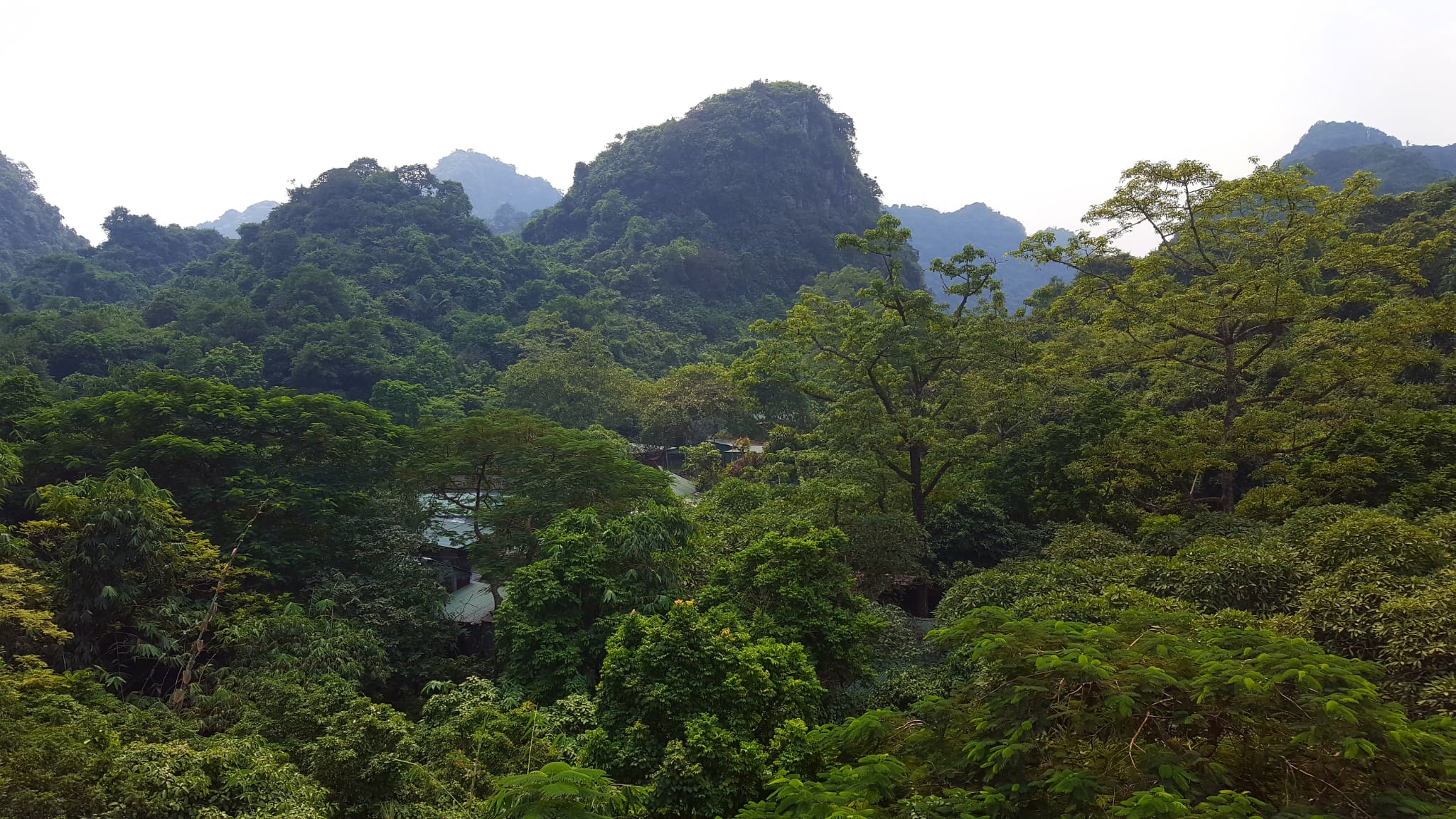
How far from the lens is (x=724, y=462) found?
2902 centimetres

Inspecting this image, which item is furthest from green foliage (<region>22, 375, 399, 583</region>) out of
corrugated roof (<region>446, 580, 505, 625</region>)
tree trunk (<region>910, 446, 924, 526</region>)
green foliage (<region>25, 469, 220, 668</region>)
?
tree trunk (<region>910, 446, 924, 526</region>)

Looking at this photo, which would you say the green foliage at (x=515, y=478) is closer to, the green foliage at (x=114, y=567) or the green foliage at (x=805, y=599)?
the green foliage at (x=805, y=599)

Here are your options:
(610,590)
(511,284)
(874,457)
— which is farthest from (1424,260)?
(511,284)

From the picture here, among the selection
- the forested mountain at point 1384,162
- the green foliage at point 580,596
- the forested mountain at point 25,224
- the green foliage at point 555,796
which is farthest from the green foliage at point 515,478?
the forested mountain at point 25,224

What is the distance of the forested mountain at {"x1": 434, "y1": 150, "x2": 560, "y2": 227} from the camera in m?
130

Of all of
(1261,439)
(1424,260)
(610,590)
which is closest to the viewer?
(610,590)

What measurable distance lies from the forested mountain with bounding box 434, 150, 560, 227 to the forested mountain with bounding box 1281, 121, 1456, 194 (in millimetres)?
110100

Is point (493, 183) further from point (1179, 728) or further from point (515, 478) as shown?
point (1179, 728)

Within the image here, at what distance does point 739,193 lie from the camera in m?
60.7

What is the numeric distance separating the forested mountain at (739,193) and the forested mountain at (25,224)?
36.2m

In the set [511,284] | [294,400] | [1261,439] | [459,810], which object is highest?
[511,284]

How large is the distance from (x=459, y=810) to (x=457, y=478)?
34.2 feet

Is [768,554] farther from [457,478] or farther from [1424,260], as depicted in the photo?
[1424,260]

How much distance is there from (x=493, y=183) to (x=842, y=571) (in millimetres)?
139262
